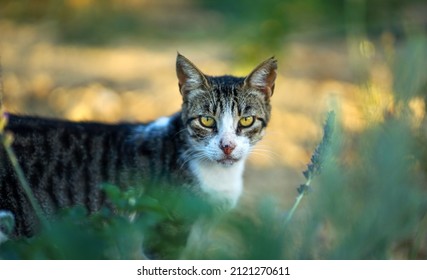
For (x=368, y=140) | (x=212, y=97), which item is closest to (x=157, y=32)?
(x=212, y=97)

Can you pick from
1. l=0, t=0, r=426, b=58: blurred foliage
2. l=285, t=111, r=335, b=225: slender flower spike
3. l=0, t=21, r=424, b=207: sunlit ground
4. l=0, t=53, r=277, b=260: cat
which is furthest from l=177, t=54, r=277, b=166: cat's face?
l=0, t=0, r=426, b=58: blurred foliage

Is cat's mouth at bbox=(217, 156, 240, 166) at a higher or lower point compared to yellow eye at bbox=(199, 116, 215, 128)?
lower

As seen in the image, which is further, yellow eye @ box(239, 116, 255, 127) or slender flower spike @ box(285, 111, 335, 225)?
yellow eye @ box(239, 116, 255, 127)

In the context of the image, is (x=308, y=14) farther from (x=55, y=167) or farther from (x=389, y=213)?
(x=389, y=213)

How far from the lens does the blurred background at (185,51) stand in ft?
14.6

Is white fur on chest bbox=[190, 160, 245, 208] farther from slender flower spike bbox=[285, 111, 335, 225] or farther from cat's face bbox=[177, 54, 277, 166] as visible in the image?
slender flower spike bbox=[285, 111, 335, 225]

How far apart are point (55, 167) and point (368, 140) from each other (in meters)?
1.51

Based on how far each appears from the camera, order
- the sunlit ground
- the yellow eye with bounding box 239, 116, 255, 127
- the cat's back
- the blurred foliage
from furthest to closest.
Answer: the blurred foliage → the sunlit ground → the yellow eye with bounding box 239, 116, 255, 127 → the cat's back

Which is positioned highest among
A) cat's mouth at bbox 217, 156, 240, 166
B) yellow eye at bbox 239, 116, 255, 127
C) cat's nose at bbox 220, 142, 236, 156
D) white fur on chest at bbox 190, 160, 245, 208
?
yellow eye at bbox 239, 116, 255, 127

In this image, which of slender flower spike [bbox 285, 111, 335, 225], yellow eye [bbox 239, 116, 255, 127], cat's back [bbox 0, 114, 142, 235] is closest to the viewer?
slender flower spike [bbox 285, 111, 335, 225]

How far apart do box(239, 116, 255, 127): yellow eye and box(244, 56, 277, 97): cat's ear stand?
0.12 m

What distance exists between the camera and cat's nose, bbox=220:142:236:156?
258cm

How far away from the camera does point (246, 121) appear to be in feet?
8.80

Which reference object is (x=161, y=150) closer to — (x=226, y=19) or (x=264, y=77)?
(x=264, y=77)
